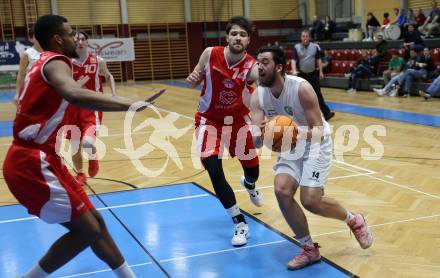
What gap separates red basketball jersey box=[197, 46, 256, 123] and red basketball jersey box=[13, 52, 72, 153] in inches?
77.5

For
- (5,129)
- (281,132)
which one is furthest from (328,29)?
(281,132)

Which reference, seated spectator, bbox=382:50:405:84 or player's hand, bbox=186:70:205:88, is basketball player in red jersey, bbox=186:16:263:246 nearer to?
player's hand, bbox=186:70:205:88

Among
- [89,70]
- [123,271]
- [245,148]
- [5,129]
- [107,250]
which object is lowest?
[5,129]

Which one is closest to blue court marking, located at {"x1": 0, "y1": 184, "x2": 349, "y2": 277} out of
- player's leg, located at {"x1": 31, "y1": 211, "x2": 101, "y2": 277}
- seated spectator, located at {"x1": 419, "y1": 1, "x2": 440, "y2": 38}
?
player's leg, located at {"x1": 31, "y1": 211, "x2": 101, "y2": 277}

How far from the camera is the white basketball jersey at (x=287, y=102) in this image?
404 cm

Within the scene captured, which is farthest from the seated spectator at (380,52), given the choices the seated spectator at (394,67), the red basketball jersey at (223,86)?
the red basketball jersey at (223,86)

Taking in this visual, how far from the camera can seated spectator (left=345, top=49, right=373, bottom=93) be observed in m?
16.6

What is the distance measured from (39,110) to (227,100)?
2157mm

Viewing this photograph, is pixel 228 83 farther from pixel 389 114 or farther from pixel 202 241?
pixel 389 114

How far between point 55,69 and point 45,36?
261mm

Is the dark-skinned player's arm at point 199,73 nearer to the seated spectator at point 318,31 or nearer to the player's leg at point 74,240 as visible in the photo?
the player's leg at point 74,240

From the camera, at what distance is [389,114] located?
38.4 ft

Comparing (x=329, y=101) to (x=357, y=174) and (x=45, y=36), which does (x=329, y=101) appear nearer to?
(x=357, y=174)

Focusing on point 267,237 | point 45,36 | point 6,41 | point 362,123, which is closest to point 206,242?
point 267,237
